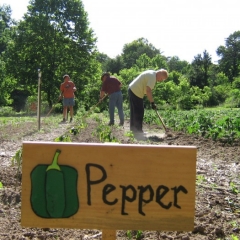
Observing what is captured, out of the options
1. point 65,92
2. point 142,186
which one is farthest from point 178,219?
point 65,92

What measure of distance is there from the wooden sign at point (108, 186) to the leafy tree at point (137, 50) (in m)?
69.5

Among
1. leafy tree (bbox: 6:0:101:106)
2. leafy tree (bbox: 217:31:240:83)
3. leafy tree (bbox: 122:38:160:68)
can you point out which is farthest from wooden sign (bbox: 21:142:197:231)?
leafy tree (bbox: 217:31:240:83)

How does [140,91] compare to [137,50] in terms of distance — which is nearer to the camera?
[140,91]

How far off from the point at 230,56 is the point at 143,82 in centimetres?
7198

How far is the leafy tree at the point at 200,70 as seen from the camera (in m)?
63.7

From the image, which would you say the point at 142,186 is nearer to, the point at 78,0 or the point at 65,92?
the point at 65,92

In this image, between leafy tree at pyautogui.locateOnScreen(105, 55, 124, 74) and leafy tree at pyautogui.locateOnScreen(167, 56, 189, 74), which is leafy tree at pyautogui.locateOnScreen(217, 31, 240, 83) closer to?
leafy tree at pyautogui.locateOnScreen(167, 56, 189, 74)

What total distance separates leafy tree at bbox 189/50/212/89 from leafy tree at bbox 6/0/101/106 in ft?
99.7

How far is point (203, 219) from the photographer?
332 cm

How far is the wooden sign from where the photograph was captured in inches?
80.3

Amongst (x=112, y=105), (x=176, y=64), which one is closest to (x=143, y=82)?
(x=112, y=105)

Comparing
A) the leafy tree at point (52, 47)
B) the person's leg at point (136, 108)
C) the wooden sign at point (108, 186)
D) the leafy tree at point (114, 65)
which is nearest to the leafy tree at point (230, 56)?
the leafy tree at point (114, 65)

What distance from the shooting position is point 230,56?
259ft

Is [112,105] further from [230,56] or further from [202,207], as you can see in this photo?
[230,56]
